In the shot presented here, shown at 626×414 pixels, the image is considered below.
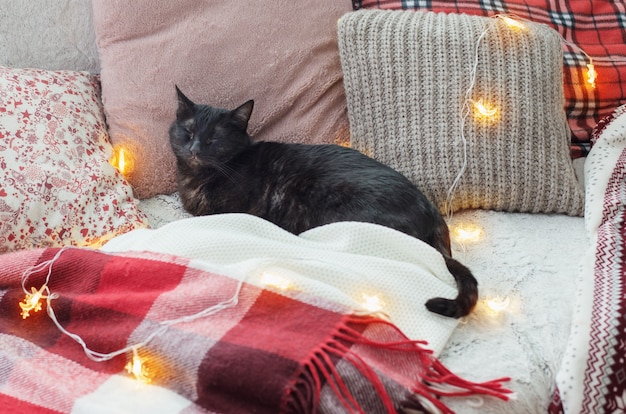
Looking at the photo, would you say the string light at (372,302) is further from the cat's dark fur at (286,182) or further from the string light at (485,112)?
the string light at (485,112)

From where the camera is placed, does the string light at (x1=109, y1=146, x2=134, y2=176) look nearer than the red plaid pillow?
Yes

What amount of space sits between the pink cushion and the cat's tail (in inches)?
19.4

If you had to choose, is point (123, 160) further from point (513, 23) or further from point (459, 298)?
point (513, 23)

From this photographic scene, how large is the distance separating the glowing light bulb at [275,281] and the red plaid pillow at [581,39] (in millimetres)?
886

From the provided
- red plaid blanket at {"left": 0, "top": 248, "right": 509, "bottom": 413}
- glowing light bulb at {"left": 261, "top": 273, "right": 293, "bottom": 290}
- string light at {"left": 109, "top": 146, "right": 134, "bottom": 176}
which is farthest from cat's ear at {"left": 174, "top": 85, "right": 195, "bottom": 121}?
glowing light bulb at {"left": 261, "top": 273, "right": 293, "bottom": 290}

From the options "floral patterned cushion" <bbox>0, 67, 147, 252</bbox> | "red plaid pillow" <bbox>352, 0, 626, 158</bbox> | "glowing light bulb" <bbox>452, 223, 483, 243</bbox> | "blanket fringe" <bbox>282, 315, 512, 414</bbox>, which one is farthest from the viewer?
"red plaid pillow" <bbox>352, 0, 626, 158</bbox>

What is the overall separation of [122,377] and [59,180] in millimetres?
552

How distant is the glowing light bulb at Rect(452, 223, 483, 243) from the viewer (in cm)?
137

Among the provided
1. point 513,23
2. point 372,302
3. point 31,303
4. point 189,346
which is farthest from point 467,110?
point 31,303

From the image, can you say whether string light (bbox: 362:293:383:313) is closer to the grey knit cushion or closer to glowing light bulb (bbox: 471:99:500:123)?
the grey knit cushion

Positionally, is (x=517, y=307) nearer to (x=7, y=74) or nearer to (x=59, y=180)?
(x=59, y=180)

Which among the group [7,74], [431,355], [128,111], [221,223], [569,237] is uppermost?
[7,74]

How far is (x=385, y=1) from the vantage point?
5.31 ft

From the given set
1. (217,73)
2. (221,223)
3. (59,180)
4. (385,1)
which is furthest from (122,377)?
(385,1)
